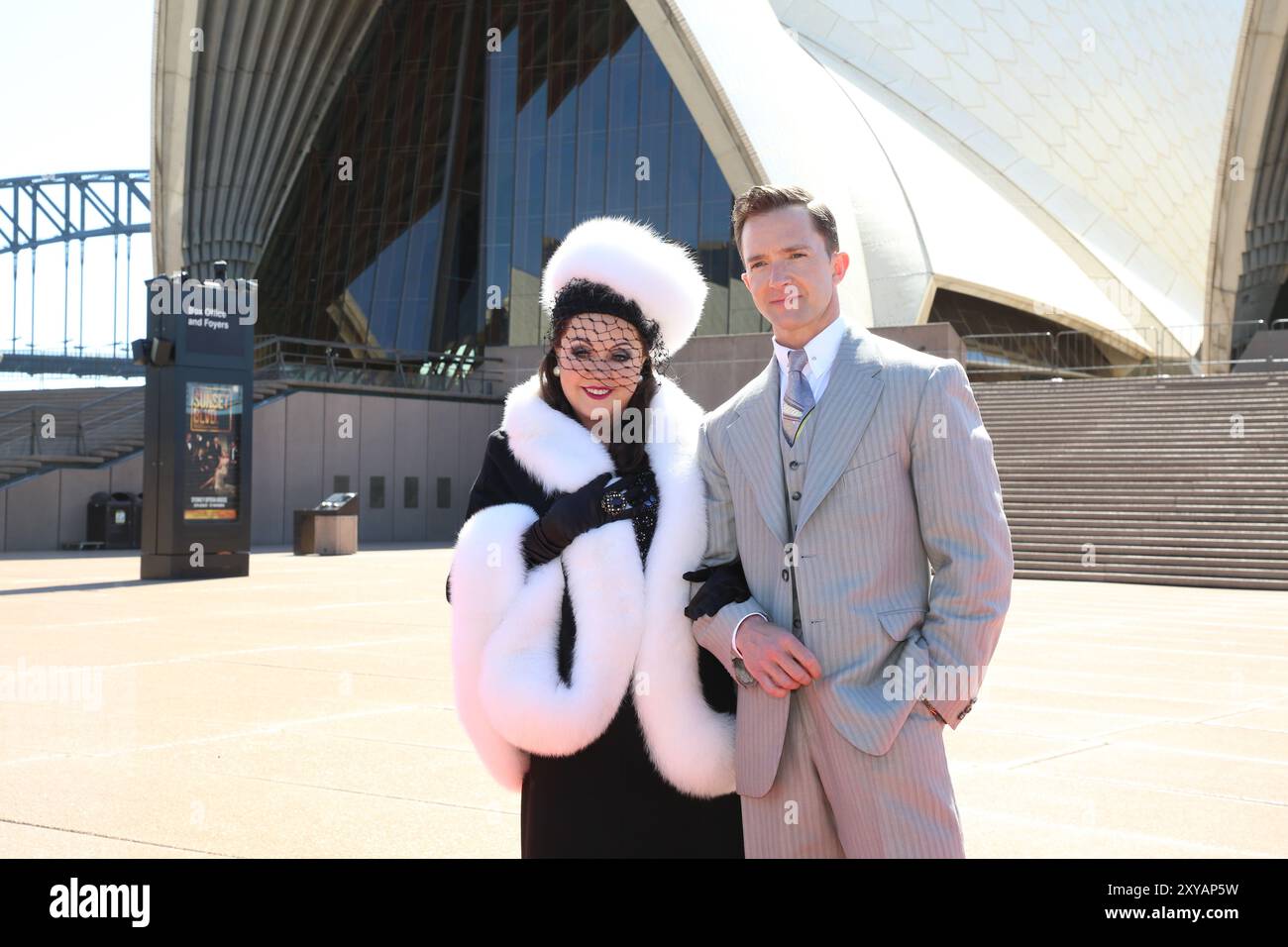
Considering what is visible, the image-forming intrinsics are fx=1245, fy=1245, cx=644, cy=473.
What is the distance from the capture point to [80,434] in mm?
21234

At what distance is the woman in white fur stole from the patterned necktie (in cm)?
28

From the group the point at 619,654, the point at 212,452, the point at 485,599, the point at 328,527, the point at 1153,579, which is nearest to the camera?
the point at 619,654

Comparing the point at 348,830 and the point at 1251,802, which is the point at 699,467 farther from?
the point at 1251,802

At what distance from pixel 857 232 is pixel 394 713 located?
86.4 feet

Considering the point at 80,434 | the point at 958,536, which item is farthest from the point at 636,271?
the point at 80,434

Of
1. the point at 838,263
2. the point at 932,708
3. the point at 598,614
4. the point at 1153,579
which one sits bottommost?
the point at 1153,579

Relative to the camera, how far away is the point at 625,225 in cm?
312

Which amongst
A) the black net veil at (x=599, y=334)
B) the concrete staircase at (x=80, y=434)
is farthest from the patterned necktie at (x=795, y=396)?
the concrete staircase at (x=80, y=434)

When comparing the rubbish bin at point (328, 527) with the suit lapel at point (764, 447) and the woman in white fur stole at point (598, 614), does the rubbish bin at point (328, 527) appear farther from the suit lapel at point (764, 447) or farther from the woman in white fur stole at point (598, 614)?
the suit lapel at point (764, 447)

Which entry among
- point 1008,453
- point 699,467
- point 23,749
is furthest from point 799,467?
point 1008,453

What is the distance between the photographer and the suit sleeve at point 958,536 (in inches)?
92.8

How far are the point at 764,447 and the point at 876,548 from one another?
34cm

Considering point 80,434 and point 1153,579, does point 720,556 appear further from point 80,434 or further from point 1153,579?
point 80,434

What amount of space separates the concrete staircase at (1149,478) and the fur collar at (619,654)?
13432mm
